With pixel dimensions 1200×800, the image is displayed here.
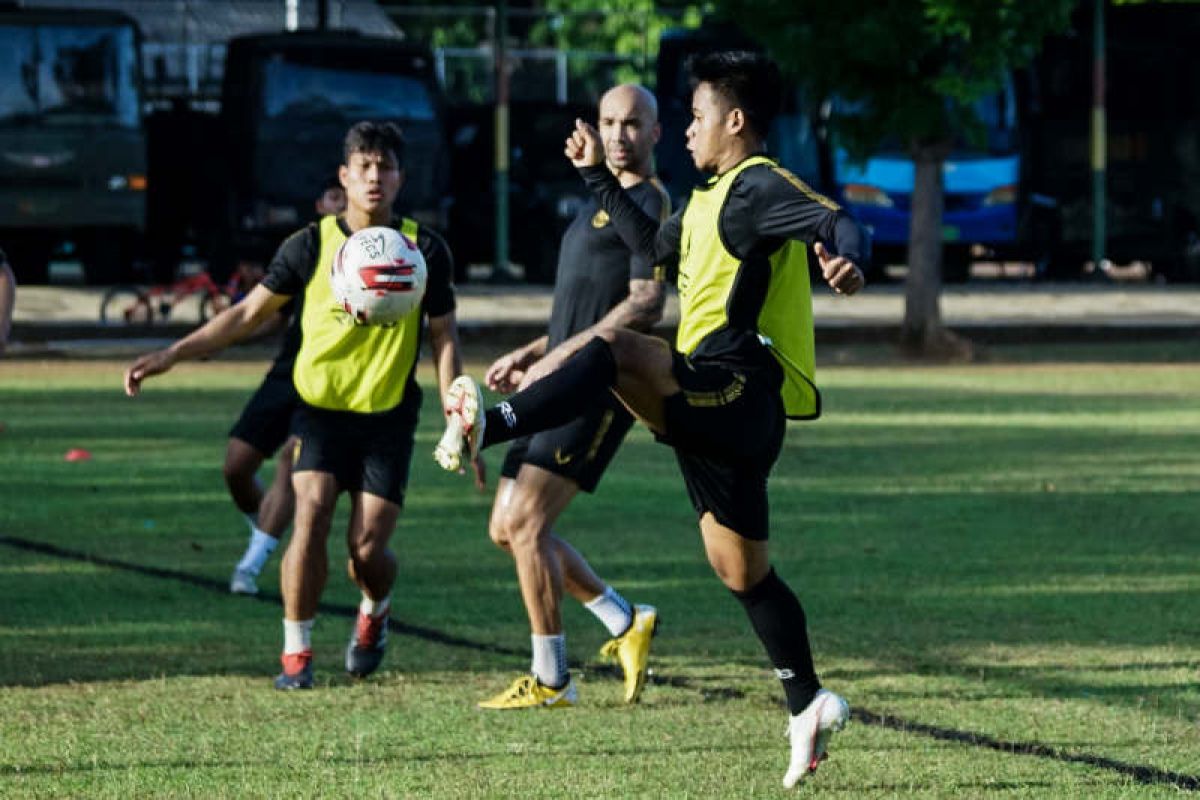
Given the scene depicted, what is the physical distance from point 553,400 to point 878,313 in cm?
2571

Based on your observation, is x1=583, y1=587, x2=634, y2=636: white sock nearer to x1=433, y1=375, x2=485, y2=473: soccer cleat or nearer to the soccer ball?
the soccer ball

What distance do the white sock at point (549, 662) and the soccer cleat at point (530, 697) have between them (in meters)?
0.02

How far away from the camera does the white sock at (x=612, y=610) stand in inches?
358

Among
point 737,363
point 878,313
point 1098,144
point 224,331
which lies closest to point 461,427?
point 737,363

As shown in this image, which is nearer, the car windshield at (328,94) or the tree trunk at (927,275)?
the tree trunk at (927,275)

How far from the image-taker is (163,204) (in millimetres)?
36406

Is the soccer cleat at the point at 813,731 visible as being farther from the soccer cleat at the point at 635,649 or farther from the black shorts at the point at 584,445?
the black shorts at the point at 584,445

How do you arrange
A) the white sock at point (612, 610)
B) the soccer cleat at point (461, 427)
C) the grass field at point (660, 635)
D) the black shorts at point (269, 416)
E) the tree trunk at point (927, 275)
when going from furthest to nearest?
1. the tree trunk at point (927, 275)
2. the black shorts at point (269, 416)
3. the white sock at point (612, 610)
4. the grass field at point (660, 635)
5. the soccer cleat at point (461, 427)

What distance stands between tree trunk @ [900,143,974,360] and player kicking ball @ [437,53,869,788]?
19184 millimetres

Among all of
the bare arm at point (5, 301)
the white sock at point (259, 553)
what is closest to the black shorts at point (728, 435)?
the bare arm at point (5, 301)

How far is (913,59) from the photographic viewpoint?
1022 inches

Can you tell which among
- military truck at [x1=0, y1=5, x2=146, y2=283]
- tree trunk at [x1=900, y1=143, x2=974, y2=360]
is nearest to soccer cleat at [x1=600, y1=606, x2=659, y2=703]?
tree trunk at [x1=900, y1=143, x2=974, y2=360]

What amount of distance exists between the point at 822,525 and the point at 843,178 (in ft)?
76.4

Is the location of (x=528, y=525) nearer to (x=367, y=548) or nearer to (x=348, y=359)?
(x=367, y=548)
